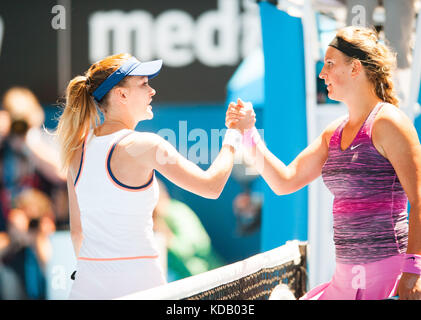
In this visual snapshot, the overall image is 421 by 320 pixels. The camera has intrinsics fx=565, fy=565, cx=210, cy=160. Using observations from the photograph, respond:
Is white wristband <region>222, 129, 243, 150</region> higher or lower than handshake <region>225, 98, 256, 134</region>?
lower

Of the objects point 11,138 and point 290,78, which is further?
point 11,138

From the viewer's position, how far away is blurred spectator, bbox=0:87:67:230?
4555mm

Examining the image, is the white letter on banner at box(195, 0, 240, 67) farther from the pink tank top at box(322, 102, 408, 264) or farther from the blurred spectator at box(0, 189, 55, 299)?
the pink tank top at box(322, 102, 408, 264)

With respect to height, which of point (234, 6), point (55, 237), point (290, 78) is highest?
point (234, 6)

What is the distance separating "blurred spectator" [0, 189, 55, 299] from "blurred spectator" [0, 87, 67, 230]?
0.28 feet

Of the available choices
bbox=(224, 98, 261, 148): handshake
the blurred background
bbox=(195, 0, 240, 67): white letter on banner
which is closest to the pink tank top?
bbox=(224, 98, 261, 148): handshake

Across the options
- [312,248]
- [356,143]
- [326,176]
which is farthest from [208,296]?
[312,248]

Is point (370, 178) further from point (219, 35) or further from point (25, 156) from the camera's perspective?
point (25, 156)

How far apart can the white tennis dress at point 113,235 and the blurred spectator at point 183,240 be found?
116 inches

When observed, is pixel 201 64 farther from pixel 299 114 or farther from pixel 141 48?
pixel 299 114

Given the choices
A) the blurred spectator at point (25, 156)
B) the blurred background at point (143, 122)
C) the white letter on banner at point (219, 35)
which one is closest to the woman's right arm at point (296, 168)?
the blurred background at point (143, 122)

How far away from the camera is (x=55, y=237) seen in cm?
448

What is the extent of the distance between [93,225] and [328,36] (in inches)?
85.5

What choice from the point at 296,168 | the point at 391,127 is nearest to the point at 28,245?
the point at 296,168
